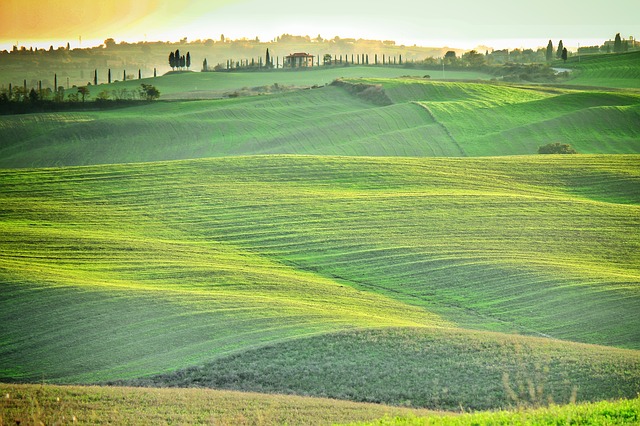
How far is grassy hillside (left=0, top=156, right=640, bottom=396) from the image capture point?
27281 mm

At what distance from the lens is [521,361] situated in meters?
23.2

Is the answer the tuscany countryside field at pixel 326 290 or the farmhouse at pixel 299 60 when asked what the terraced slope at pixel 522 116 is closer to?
the tuscany countryside field at pixel 326 290

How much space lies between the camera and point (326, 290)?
3316 cm

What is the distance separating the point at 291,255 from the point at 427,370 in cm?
1633

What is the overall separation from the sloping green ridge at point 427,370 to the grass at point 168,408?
192cm

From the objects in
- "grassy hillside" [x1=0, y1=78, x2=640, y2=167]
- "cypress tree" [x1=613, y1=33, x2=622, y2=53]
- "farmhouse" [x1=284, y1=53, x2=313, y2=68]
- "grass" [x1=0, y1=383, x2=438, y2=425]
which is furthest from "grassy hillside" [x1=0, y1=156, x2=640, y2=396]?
"cypress tree" [x1=613, y1=33, x2=622, y2=53]

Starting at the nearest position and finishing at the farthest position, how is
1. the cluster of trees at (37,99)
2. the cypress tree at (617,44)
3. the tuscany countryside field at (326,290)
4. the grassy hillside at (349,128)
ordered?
the tuscany countryside field at (326,290)
the grassy hillside at (349,128)
the cluster of trees at (37,99)
the cypress tree at (617,44)

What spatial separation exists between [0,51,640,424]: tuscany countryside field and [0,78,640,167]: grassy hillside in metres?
3.07

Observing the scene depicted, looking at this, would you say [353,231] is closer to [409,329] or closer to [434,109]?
[409,329]

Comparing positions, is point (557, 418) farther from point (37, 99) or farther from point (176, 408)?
point (37, 99)

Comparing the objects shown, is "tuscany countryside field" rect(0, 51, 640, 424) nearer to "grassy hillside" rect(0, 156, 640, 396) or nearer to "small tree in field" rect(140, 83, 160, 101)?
"grassy hillside" rect(0, 156, 640, 396)

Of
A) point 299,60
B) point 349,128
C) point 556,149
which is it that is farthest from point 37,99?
point 299,60

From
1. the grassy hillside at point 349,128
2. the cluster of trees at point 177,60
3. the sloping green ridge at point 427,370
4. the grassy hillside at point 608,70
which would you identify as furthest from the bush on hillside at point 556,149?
the cluster of trees at point 177,60

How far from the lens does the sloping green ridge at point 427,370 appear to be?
21.3m
